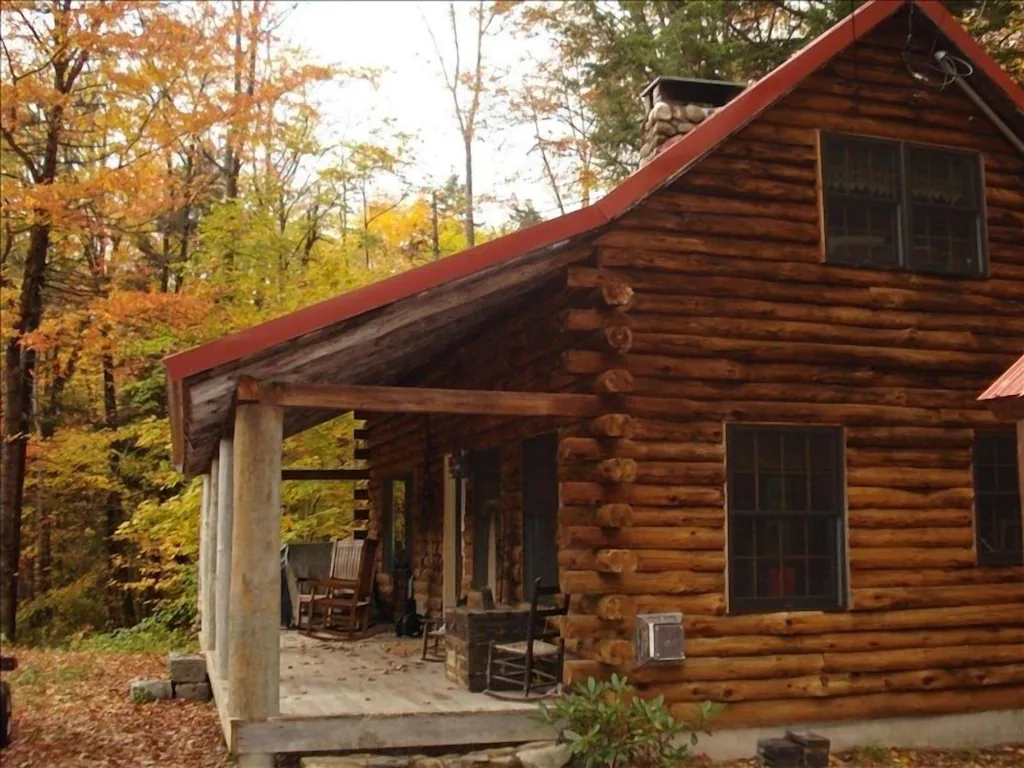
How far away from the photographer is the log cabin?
7117 millimetres

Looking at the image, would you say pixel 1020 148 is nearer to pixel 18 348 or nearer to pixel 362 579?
pixel 362 579

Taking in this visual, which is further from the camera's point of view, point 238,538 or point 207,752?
point 207,752

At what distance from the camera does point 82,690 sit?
36.1 feet

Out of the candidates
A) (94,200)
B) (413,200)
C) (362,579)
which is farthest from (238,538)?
(413,200)

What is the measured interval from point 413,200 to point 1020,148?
67.3ft

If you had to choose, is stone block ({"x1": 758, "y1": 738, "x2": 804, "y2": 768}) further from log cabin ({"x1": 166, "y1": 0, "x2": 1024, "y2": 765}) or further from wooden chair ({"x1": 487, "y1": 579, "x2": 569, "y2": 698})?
wooden chair ({"x1": 487, "y1": 579, "x2": 569, "y2": 698})

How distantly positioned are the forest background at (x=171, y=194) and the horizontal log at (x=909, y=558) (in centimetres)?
Answer: 906

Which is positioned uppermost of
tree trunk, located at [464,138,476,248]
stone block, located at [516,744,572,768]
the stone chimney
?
tree trunk, located at [464,138,476,248]

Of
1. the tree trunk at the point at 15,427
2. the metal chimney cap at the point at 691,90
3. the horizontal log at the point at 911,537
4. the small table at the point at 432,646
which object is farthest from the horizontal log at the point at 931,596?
the tree trunk at the point at 15,427

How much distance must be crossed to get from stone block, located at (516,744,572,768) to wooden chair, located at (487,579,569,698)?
78 cm

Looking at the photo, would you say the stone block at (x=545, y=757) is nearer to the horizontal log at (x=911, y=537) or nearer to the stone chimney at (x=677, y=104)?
the horizontal log at (x=911, y=537)

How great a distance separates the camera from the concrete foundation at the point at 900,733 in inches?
305

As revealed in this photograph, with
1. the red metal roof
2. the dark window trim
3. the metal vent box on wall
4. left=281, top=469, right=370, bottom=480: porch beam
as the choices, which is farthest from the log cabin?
the dark window trim

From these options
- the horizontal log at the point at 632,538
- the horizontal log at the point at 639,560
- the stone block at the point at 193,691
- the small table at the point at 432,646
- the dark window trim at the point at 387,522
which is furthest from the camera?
the dark window trim at the point at 387,522
